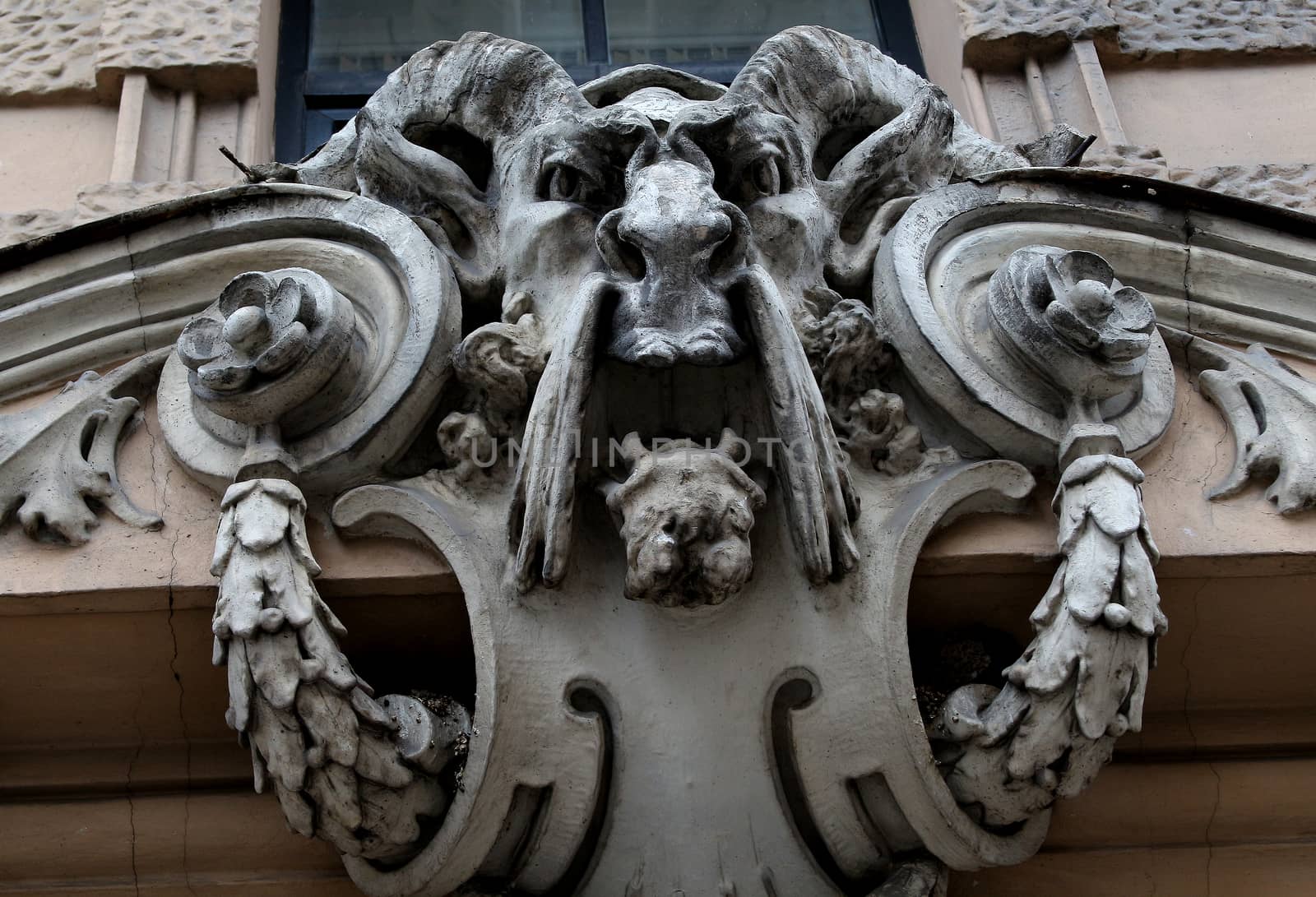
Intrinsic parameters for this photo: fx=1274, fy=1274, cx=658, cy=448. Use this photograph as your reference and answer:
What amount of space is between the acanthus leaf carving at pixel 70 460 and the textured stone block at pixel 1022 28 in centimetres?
192

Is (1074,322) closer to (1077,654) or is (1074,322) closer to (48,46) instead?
(1077,654)

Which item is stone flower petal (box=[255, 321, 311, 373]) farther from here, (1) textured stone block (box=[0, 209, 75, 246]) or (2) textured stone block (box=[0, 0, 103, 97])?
(2) textured stone block (box=[0, 0, 103, 97])

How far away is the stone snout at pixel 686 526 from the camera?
4.70 ft

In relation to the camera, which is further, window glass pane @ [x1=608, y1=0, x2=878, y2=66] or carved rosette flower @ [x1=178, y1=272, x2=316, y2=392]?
window glass pane @ [x1=608, y1=0, x2=878, y2=66]

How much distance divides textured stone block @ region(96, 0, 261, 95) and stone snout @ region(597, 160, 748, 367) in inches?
56.1

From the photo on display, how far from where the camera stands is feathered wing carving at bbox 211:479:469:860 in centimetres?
145

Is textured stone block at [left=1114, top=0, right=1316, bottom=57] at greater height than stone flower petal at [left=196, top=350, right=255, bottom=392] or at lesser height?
greater

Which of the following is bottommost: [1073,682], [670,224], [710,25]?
[1073,682]

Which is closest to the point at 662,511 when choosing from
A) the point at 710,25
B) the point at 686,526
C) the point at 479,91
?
the point at 686,526

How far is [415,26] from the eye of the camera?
3.32m

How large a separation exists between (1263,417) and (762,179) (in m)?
0.80

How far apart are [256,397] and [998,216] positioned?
1.12 meters

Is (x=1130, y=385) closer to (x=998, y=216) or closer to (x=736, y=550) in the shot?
(x=998, y=216)

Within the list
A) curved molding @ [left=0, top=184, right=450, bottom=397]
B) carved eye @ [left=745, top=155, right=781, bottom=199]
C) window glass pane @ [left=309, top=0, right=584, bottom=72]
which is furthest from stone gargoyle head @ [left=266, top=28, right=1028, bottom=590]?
window glass pane @ [left=309, top=0, right=584, bottom=72]
